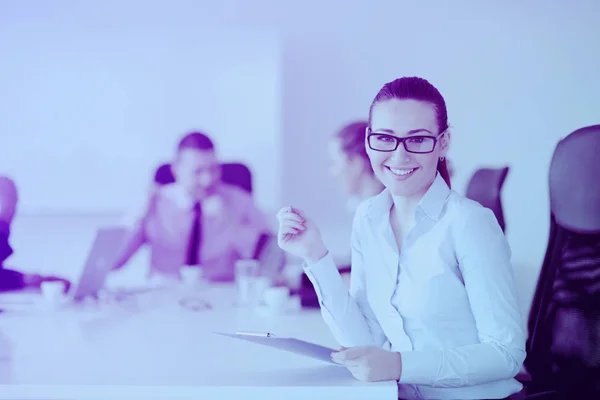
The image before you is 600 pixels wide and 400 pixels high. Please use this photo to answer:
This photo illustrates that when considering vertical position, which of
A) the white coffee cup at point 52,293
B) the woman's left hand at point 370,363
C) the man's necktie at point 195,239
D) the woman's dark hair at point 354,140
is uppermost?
the woman's dark hair at point 354,140

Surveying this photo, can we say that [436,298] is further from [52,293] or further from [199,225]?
[199,225]

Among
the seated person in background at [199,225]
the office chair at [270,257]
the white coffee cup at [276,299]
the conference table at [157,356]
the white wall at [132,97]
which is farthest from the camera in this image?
the white wall at [132,97]

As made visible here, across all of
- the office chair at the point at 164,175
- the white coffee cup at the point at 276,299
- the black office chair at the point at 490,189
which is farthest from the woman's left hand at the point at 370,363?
the office chair at the point at 164,175

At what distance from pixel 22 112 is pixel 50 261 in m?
0.84

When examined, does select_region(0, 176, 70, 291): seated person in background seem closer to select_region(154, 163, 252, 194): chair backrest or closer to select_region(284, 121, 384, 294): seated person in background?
select_region(284, 121, 384, 294): seated person in background

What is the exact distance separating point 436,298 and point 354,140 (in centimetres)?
103

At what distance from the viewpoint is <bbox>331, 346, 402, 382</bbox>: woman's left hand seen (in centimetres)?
100

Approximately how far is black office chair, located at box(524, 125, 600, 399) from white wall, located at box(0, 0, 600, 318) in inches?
77.9

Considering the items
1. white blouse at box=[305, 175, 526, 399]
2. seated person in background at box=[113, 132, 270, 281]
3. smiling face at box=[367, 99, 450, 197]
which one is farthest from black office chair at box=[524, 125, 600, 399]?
seated person in background at box=[113, 132, 270, 281]

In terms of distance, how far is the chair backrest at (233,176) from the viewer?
10.7 feet

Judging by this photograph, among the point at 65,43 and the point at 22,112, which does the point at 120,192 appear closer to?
the point at 22,112

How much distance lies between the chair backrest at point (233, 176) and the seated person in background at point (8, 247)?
1288 mm

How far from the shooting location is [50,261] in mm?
3162

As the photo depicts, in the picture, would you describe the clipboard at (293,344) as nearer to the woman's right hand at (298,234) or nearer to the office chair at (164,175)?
the woman's right hand at (298,234)
